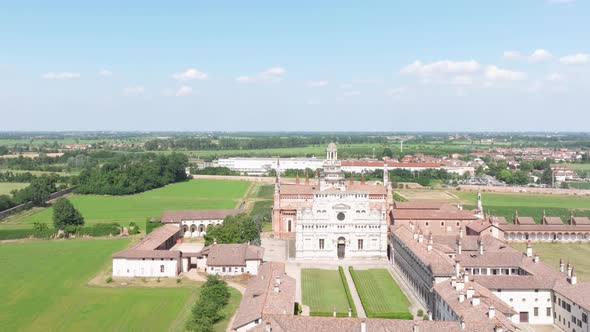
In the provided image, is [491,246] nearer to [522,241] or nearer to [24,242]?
[522,241]

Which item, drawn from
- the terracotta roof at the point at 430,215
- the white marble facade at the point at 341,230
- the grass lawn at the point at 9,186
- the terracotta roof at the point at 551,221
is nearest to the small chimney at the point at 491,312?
the white marble facade at the point at 341,230

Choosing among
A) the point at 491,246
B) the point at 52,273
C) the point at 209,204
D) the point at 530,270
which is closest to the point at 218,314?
the point at 52,273

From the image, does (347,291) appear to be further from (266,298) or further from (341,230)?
(341,230)

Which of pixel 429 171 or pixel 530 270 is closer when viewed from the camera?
pixel 530 270

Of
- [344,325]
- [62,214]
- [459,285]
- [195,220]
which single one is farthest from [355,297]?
[62,214]

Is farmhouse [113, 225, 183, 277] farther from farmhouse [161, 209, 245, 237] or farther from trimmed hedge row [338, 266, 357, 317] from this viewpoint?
farmhouse [161, 209, 245, 237]

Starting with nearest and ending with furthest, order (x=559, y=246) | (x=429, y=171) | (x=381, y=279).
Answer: (x=381, y=279)
(x=559, y=246)
(x=429, y=171)
